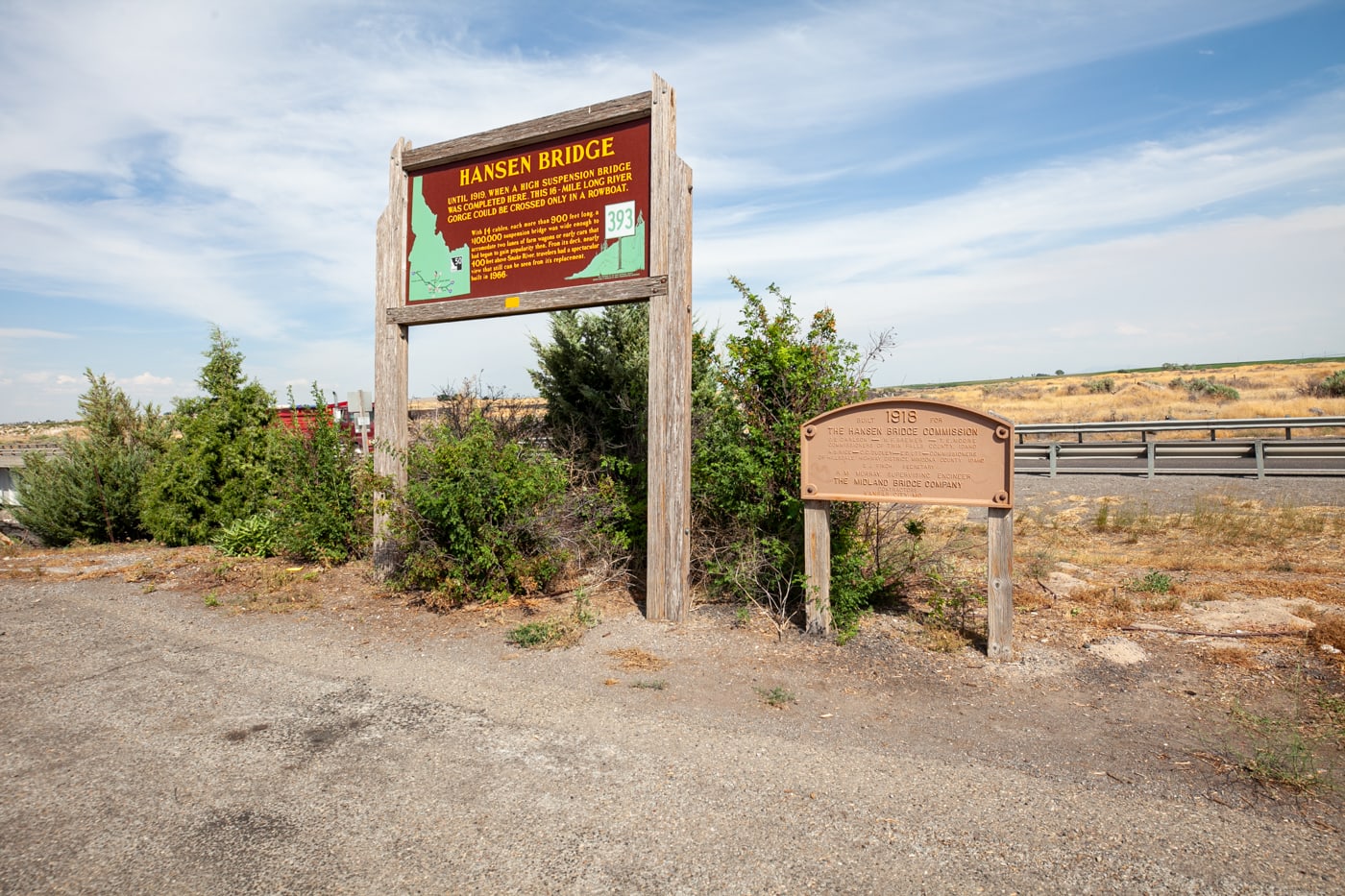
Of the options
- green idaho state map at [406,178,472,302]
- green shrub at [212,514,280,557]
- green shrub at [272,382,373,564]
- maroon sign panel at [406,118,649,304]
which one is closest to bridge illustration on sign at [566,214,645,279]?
maroon sign panel at [406,118,649,304]

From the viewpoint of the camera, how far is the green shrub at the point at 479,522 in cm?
677

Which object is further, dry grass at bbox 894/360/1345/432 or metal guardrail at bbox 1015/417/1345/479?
dry grass at bbox 894/360/1345/432

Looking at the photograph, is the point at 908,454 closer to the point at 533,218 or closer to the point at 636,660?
the point at 636,660

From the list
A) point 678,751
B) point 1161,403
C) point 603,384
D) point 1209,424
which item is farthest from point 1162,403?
point 678,751

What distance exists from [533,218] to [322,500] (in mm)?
4059

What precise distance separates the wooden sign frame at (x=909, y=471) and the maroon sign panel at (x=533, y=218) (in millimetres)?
2281

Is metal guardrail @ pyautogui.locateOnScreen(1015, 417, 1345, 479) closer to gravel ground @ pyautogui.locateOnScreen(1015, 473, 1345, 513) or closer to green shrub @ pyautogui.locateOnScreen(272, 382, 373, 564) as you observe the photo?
gravel ground @ pyautogui.locateOnScreen(1015, 473, 1345, 513)

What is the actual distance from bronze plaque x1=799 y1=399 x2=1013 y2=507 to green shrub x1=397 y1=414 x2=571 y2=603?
2529 millimetres

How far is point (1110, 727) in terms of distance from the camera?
415 centimetres

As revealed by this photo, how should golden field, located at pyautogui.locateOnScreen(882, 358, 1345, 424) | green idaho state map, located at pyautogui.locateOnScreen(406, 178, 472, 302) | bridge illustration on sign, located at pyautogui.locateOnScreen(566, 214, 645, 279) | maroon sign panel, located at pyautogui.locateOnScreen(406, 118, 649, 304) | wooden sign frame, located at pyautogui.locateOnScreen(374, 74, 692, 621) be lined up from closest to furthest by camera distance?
wooden sign frame, located at pyautogui.locateOnScreen(374, 74, 692, 621) < bridge illustration on sign, located at pyautogui.locateOnScreen(566, 214, 645, 279) < maroon sign panel, located at pyautogui.locateOnScreen(406, 118, 649, 304) < green idaho state map, located at pyautogui.locateOnScreen(406, 178, 472, 302) < golden field, located at pyautogui.locateOnScreen(882, 358, 1345, 424)

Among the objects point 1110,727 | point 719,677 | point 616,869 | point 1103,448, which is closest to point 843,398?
point 719,677

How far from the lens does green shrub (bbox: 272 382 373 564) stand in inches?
342

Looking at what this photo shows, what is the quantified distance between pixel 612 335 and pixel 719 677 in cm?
A: 697

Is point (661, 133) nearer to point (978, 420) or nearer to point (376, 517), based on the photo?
point (978, 420)
